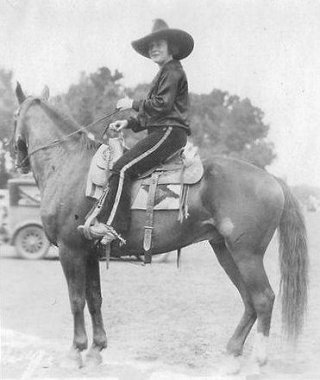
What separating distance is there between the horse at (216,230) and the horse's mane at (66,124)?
0.03 metres

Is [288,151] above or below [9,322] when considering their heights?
above

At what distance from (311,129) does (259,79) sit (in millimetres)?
1561

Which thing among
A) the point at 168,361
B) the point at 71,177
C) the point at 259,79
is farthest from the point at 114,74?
the point at 168,361

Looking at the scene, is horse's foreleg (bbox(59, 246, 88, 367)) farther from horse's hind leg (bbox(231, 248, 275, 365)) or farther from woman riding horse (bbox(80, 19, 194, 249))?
horse's hind leg (bbox(231, 248, 275, 365))

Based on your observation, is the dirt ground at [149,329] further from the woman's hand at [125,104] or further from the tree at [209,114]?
the tree at [209,114]

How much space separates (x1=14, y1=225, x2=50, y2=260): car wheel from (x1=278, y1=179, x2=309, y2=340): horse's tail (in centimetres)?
829

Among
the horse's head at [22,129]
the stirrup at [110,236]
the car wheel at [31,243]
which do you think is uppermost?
the horse's head at [22,129]

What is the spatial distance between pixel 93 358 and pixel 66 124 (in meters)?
2.31

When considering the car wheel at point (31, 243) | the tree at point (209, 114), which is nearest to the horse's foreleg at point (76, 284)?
the tree at point (209, 114)

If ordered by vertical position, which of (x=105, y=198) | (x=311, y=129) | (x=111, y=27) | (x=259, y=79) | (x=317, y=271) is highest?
(x=111, y=27)

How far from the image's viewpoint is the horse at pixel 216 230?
191 inches

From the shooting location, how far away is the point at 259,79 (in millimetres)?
8758

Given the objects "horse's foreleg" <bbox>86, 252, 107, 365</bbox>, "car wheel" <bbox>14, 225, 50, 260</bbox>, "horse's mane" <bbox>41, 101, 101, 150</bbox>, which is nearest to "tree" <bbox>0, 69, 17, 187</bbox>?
"car wheel" <bbox>14, 225, 50, 260</bbox>

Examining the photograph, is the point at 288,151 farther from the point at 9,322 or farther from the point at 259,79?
the point at 9,322
